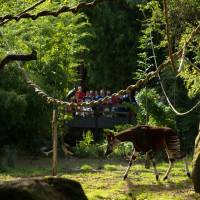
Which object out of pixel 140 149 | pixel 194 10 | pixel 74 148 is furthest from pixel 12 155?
pixel 194 10

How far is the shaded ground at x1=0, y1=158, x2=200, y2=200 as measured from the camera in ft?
36.1

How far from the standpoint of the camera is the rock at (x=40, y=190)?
542 centimetres

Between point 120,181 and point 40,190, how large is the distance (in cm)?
759

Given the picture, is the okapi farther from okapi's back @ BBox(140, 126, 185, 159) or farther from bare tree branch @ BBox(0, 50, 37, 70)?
bare tree branch @ BBox(0, 50, 37, 70)

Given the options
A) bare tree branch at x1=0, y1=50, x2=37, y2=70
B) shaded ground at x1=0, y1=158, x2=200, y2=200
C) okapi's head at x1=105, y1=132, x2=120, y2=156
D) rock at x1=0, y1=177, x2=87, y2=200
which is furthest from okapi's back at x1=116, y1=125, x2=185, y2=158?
bare tree branch at x1=0, y1=50, x2=37, y2=70

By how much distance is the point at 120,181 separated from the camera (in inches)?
511

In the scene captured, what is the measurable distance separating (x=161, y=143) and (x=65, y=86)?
25.1 ft

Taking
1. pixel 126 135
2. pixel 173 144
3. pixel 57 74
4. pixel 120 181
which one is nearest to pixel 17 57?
pixel 120 181

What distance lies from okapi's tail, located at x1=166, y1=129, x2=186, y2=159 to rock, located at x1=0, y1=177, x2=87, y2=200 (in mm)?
7724

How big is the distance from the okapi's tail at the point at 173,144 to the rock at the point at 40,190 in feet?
25.3

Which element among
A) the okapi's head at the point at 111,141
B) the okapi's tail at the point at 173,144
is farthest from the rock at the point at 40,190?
the okapi's head at the point at 111,141

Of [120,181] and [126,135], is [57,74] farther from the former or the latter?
[120,181]

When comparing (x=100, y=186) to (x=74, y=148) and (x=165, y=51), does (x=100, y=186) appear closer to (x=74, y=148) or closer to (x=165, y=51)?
(x=74, y=148)

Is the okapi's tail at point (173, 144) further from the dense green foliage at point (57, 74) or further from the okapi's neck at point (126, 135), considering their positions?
the dense green foliage at point (57, 74)
